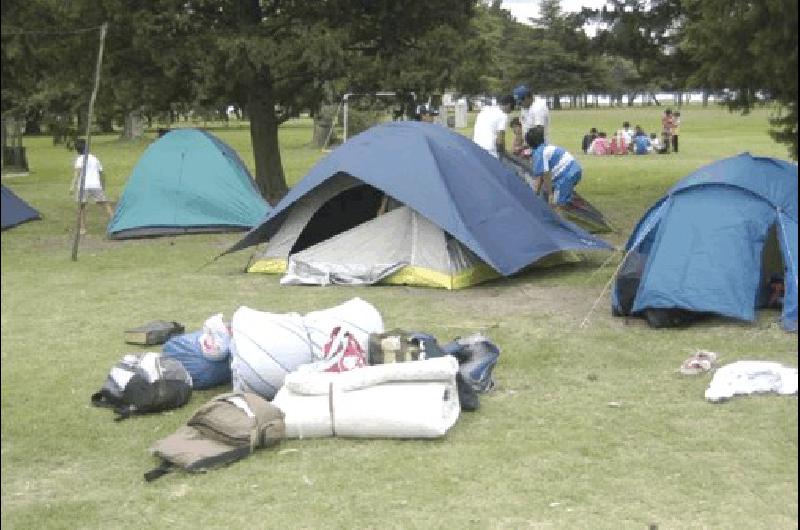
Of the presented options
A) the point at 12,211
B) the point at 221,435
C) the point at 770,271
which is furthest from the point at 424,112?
the point at 12,211

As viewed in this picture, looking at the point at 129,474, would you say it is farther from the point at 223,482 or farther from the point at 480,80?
the point at 480,80

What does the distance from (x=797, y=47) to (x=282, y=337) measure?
16.8 feet

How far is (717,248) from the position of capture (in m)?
8.16

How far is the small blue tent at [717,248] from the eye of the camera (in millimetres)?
8109

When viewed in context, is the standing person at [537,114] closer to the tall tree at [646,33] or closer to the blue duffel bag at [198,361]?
the tall tree at [646,33]

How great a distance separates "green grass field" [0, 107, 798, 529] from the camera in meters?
4.60

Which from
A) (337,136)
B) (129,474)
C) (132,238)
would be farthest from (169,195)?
(337,136)

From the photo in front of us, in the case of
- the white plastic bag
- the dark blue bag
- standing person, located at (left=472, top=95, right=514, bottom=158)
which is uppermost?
standing person, located at (left=472, top=95, right=514, bottom=158)

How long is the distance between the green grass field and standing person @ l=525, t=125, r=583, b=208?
310 centimetres

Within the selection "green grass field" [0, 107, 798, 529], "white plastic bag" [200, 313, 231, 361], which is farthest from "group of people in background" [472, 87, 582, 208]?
"white plastic bag" [200, 313, 231, 361]

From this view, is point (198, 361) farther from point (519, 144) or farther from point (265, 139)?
point (265, 139)

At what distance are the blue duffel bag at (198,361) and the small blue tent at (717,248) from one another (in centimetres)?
338

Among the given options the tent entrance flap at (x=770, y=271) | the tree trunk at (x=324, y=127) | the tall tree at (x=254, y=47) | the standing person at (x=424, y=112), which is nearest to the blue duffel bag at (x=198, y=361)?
the tent entrance flap at (x=770, y=271)

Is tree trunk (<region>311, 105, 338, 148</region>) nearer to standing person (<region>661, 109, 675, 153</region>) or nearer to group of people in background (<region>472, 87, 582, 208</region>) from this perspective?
standing person (<region>661, 109, 675, 153</region>)
